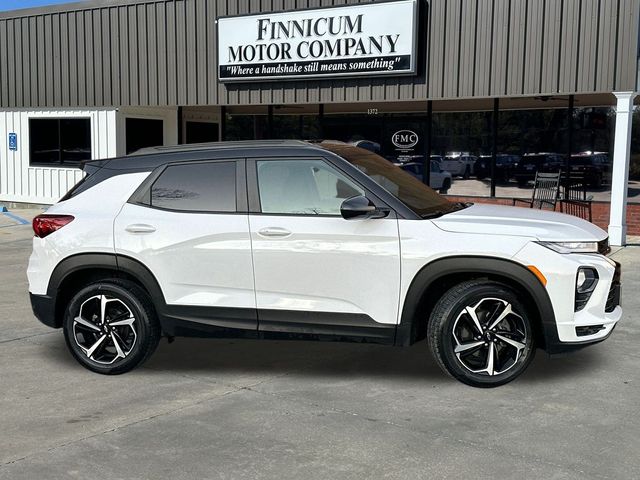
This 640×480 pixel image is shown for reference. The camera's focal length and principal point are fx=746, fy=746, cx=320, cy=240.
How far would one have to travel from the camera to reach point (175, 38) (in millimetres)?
17406

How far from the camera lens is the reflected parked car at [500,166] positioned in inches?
621

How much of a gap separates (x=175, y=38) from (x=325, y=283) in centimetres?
1356

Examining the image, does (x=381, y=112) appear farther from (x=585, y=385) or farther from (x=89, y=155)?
(x=585, y=385)

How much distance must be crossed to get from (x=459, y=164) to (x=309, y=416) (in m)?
12.4

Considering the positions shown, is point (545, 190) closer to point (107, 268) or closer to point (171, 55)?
point (171, 55)

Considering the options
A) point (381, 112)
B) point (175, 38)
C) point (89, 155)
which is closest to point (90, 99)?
point (89, 155)

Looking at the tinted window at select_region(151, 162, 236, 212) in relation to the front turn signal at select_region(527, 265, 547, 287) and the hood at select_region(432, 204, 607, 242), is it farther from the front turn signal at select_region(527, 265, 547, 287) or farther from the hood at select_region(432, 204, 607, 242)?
the front turn signal at select_region(527, 265, 547, 287)

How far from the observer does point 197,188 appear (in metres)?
5.65

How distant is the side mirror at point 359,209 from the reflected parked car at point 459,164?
11517mm

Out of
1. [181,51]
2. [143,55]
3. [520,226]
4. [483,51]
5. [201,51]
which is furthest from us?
[143,55]

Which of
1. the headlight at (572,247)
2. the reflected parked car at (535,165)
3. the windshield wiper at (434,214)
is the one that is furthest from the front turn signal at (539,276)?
the reflected parked car at (535,165)

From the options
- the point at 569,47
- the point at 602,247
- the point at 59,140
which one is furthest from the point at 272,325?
the point at 59,140

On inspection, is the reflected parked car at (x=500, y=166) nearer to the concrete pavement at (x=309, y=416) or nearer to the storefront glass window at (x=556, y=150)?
the storefront glass window at (x=556, y=150)

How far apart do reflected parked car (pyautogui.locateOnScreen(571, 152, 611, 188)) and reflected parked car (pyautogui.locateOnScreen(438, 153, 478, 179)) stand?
217cm
